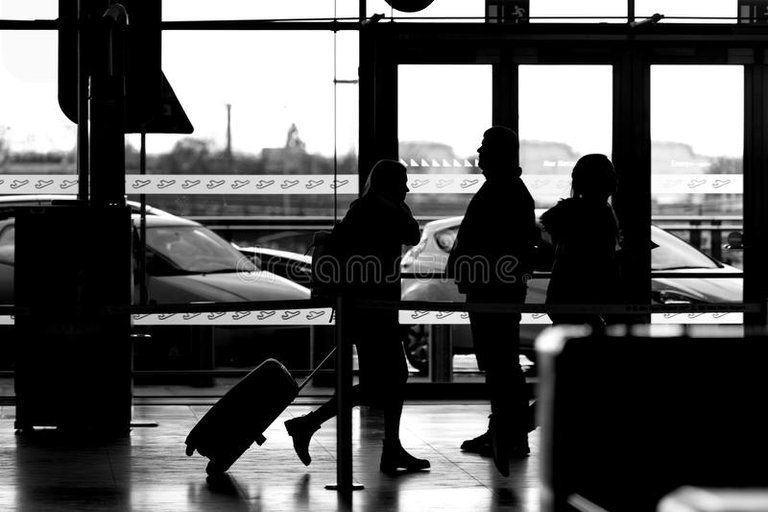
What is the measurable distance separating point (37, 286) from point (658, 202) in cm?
423

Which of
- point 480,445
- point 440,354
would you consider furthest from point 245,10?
point 480,445

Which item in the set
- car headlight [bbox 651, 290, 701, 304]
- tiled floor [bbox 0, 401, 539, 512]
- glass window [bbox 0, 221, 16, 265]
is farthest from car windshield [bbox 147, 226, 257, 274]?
car headlight [bbox 651, 290, 701, 304]

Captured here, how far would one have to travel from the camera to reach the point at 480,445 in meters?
7.59

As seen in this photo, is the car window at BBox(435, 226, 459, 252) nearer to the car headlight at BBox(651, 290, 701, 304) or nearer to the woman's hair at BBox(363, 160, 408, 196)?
the car headlight at BBox(651, 290, 701, 304)

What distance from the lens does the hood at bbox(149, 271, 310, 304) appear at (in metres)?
9.86

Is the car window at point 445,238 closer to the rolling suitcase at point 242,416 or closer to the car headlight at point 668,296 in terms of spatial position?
the car headlight at point 668,296

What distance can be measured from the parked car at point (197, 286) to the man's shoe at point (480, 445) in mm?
2454

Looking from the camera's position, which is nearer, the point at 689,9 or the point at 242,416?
the point at 242,416

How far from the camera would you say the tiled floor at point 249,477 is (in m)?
6.07

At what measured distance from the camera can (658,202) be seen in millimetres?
9812

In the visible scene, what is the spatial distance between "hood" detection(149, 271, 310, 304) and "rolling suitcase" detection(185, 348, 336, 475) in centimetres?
300

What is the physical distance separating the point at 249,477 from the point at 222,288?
11.1 feet

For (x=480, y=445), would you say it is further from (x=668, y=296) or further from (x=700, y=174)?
(x=700, y=174)

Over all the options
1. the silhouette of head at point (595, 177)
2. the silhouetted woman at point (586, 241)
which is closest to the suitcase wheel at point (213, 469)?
the silhouetted woman at point (586, 241)
